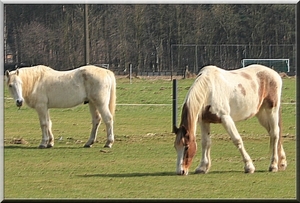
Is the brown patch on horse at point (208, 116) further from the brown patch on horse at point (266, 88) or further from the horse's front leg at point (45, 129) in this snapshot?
the horse's front leg at point (45, 129)

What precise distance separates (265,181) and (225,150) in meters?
2.72

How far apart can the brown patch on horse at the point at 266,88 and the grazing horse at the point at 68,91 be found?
3.54m

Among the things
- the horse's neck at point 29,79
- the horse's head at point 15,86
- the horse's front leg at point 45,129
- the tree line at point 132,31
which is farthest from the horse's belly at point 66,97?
the tree line at point 132,31

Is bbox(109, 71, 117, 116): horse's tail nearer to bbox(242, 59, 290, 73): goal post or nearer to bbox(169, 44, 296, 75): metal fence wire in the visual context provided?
bbox(169, 44, 296, 75): metal fence wire

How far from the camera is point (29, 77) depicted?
1120cm

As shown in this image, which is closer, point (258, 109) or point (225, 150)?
point (258, 109)

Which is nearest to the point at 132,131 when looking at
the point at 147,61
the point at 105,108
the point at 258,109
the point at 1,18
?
the point at 105,108

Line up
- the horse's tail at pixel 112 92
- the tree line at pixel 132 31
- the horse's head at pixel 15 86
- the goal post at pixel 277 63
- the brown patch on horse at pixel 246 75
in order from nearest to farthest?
the brown patch on horse at pixel 246 75 < the horse's head at pixel 15 86 < the horse's tail at pixel 112 92 < the tree line at pixel 132 31 < the goal post at pixel 277 63

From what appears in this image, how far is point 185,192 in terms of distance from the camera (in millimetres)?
6785

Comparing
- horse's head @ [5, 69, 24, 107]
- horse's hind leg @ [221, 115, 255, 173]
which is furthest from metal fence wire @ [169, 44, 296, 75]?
horse's hind leg @ [221, 115, 255, 173]

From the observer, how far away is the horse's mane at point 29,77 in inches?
437

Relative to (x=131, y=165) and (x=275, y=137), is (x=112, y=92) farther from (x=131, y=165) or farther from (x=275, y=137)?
(x=275, y=137)

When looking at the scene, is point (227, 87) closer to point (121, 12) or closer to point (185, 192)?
point (185, 192)

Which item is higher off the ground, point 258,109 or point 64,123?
point 258,109
